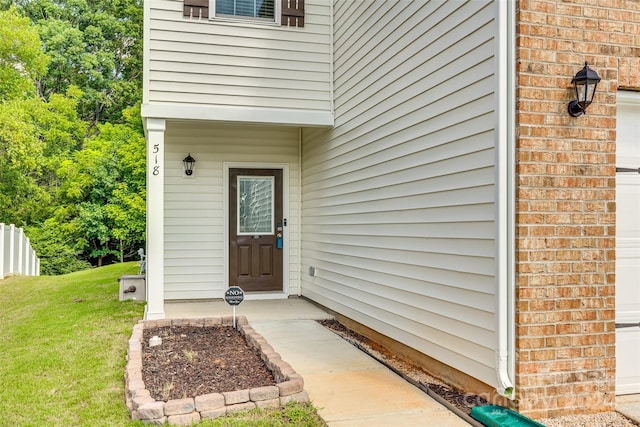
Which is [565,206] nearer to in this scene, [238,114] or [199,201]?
[238,114]

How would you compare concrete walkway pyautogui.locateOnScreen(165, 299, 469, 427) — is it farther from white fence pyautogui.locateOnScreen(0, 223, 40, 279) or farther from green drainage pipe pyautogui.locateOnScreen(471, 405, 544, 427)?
white fence pyautogui.locateOnScreen(0, 223, 40, 279)

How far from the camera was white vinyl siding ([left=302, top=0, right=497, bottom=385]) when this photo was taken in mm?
3340

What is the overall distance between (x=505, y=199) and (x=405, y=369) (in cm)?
184

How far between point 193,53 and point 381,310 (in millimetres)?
3759

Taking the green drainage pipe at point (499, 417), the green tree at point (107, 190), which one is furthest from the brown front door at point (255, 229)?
the green tree at point (107, 190)

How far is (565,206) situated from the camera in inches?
121

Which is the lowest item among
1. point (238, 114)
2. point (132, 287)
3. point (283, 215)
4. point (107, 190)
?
point (132, 287)

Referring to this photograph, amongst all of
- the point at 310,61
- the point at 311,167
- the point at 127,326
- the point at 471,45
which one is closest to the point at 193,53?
the point at 310,61

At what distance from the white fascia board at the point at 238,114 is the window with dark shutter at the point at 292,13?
114 cm

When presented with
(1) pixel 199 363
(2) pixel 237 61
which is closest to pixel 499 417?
(1) pixel 199 363

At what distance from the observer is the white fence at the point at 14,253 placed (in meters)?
11.2

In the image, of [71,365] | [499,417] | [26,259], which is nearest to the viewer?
[499,417]

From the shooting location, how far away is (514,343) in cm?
299

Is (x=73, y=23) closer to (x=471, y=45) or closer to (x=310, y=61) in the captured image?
(x=310, y=61)
